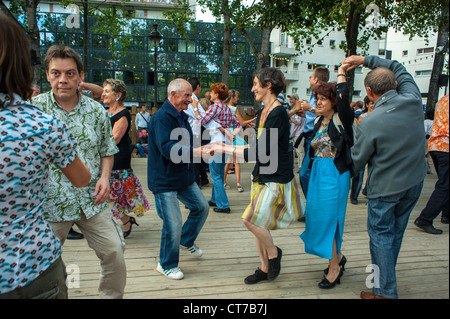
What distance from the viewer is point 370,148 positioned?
2859 millimetres

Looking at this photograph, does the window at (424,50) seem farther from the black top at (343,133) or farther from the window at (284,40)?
the black top at (343,133)

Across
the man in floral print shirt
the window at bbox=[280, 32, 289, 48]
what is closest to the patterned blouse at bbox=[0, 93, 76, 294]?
the man in floral print shirt

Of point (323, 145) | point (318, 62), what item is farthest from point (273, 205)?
point (318, 62)

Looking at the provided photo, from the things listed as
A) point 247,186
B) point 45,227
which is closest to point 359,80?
point 247,186

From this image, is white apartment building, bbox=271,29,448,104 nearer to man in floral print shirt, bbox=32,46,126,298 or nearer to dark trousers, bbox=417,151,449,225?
dark trousers, bbox=417,151,449,225

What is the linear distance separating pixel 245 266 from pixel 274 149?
4.66 ft

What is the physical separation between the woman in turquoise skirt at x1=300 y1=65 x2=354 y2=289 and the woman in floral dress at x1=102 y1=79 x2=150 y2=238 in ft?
7.29

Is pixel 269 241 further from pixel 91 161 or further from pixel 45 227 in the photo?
pixel 45 227

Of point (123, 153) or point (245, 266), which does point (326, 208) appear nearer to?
point (245, 266)

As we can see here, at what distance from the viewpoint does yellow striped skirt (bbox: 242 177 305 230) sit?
126 inches

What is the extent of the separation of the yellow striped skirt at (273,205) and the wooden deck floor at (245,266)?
620 mm

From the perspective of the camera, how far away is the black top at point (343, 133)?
3156mm

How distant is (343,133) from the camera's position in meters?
3.29

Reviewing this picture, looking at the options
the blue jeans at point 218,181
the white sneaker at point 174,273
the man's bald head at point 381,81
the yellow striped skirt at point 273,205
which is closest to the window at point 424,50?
the blue jeans at point 218,181
